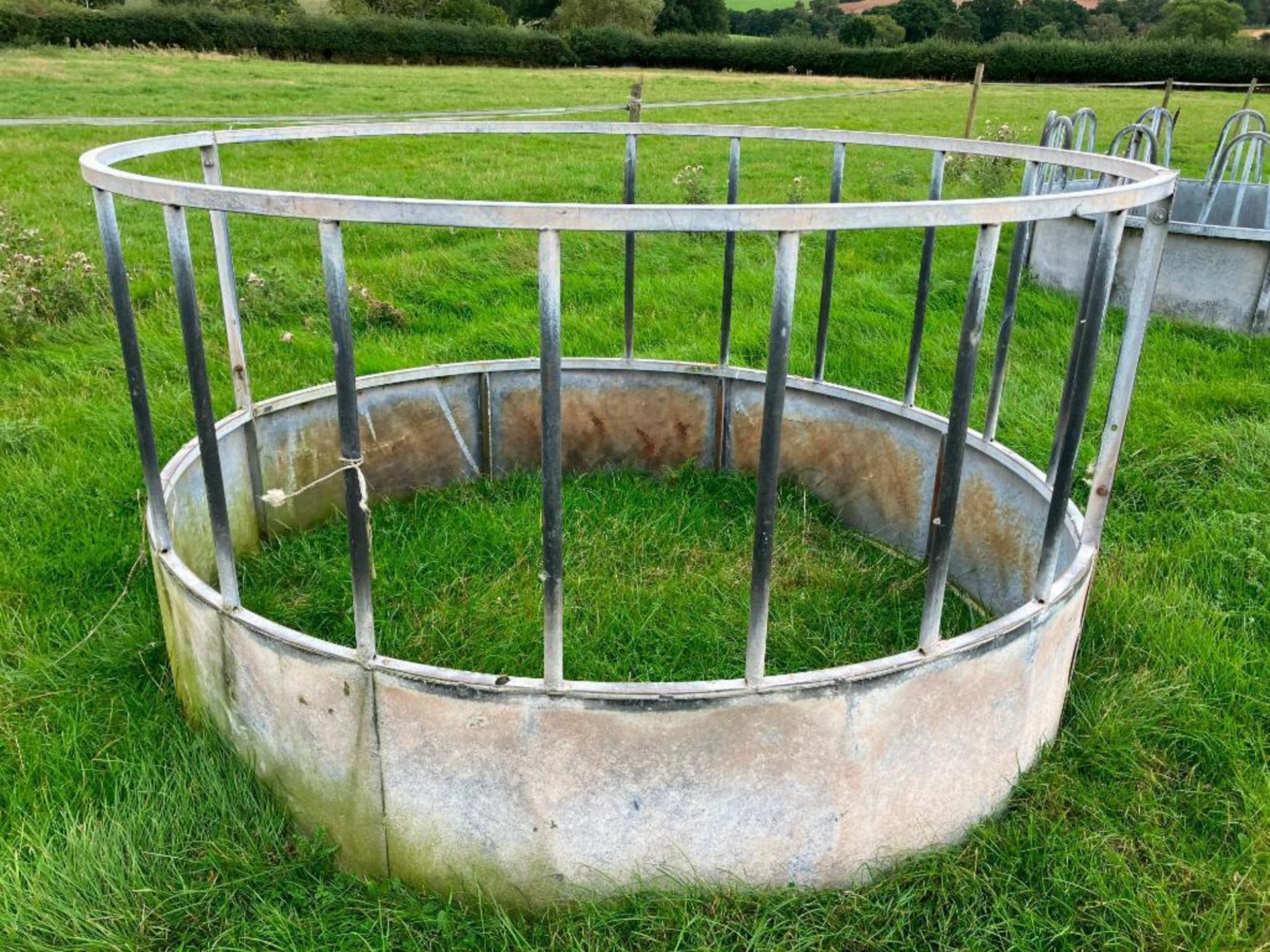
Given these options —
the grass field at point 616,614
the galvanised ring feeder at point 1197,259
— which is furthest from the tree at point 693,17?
the grass field at point 616,614

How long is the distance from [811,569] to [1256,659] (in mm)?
1397

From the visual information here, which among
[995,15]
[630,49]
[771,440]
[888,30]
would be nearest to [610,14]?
[630,49]

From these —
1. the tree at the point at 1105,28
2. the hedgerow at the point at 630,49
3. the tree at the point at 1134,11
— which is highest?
the tree at the point at 1134,11

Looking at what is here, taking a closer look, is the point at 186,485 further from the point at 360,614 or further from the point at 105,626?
the point at 360,614

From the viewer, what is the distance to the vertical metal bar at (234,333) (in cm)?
323

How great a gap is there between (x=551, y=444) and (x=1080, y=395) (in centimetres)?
123

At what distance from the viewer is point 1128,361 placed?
2.47 meters

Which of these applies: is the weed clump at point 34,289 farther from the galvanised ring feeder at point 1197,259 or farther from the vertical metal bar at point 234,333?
the galvanised ring feeder at point 1197,259

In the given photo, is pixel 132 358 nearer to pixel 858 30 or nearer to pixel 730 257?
pixel 730 257

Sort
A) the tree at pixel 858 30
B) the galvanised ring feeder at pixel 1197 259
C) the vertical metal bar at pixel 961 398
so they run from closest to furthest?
the vertical metal bar at pixel 961 398
the galvanised ring feeder at pixel 1197 259
the tree at pixel 858 30

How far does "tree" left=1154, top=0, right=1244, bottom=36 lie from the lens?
5012cm

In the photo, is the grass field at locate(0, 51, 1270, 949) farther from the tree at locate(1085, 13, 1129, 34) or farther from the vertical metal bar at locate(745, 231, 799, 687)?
the tree at locate(1085, 13, 1129, 34)

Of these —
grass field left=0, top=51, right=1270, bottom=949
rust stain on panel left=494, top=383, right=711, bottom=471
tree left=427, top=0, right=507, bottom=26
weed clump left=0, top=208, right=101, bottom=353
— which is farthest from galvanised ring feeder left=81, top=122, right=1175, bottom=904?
tree left=427, top=0, right=507, bottom=26

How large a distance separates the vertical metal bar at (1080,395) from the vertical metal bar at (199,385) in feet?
6.06
